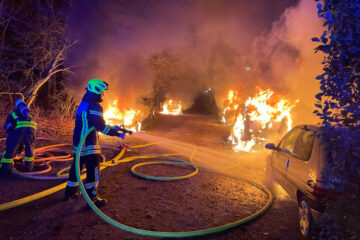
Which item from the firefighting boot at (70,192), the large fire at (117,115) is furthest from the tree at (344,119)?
the large fire at (117,115)

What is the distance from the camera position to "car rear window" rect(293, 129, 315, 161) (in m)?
3.45

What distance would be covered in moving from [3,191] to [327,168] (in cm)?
511

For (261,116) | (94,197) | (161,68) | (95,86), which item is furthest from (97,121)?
(161,68)

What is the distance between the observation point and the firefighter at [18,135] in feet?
16.3

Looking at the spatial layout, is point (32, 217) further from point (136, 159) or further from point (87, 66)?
point (87, 66)

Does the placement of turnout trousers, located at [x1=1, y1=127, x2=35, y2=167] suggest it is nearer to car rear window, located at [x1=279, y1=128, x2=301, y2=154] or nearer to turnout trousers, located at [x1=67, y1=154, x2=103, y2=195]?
turnout trousers, located at [x1=67, y1=154, x2=103, y2=195]

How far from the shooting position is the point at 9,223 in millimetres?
3129

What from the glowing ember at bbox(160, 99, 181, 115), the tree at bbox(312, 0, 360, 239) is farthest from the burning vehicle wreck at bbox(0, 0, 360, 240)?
the glowing ember at bbox(160, 99, 181, 115)

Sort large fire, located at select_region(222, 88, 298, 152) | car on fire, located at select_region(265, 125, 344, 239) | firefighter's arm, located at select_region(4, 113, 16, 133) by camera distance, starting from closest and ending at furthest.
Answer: car on fire, located at select_region(265, 125, 344, 239) < firefighter's arm, located at select_region(4, 113, 16, 133) < large fire, located at select_region(222, 88, 298, 152)

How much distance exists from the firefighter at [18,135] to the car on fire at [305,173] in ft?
17.2

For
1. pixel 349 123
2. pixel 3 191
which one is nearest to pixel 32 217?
pixel 3 191

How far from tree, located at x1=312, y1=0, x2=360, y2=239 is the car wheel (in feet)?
2.74

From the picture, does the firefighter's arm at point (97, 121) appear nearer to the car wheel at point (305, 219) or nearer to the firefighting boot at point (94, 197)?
the firefighting boot at point (94, 197)

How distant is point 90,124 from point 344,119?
3.47 metres
